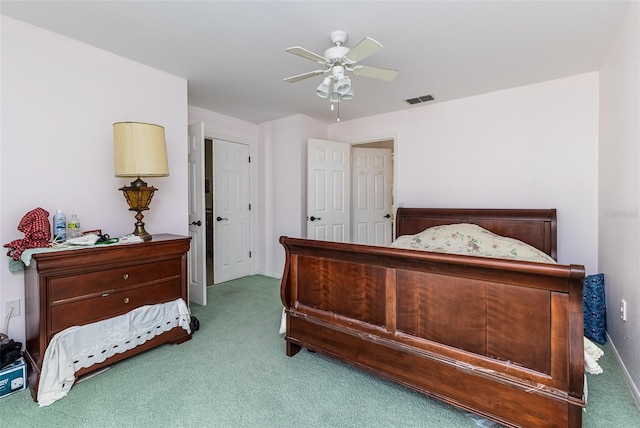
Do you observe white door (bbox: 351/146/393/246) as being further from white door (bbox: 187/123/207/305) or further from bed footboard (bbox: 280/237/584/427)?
bed footboard (bbox: 280/237/584/427)

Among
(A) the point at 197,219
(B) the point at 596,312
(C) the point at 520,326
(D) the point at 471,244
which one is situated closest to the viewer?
(C) the point at 520,326

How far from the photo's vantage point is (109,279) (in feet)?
7.18

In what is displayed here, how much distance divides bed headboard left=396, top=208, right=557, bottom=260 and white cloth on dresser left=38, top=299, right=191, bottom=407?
280 centimetres

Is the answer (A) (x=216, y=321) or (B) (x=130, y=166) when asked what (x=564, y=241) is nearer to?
(A) (x=216, y=321)

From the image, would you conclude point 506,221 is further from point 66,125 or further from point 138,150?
point 66,125

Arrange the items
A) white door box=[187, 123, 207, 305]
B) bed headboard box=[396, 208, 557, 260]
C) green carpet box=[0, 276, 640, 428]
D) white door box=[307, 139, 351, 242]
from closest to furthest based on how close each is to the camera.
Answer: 1. green carpet box=[0, 276, 640, 428]
2. bed headboard box=[396, 208, 557, 260]
3. white door box=[187, 123, 207, 305]
4. white door box=[307, 139, 351, 242]

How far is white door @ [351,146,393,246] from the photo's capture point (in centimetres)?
499

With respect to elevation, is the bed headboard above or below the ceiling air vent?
below

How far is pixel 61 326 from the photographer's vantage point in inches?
77.4

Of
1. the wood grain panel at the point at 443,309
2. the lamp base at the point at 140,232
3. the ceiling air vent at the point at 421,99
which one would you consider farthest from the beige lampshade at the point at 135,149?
the ceiling air vent at the point at 421,99

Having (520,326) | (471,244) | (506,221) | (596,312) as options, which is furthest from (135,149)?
(596,312)

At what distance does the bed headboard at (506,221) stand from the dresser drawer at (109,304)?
110 inches

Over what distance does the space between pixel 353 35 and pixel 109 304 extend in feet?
8.71

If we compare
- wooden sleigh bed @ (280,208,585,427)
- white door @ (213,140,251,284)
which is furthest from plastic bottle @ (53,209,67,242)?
white door @ (213,140,251,284)
